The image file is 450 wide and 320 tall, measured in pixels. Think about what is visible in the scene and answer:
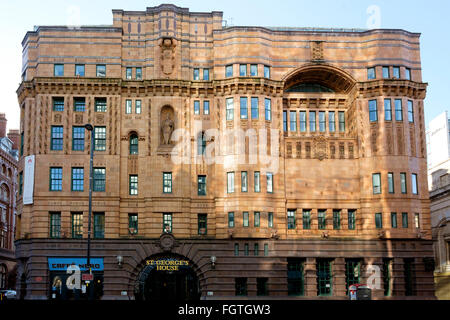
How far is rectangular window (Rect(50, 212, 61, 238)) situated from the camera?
2064 inches

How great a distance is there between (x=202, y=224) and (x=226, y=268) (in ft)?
15.3

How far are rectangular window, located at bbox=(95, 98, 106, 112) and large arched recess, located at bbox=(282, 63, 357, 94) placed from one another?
666 inches

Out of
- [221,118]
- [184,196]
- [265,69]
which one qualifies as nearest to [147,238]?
[184,196]

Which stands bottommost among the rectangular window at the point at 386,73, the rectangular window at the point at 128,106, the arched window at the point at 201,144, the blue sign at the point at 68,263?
the blue sign at the point at 68,263

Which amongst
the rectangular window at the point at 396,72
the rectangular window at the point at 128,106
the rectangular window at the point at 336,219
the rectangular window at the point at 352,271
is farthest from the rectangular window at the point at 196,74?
the rectangular window at the point at 352,271

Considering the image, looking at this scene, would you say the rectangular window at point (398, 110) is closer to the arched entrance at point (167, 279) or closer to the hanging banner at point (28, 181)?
the arched entrance at point (167, 279)

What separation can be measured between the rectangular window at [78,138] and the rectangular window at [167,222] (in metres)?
9.79

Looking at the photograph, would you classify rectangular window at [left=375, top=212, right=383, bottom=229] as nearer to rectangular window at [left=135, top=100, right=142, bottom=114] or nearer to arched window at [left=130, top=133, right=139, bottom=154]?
arched window at [left=130, top=133, right=139, bottom=154]

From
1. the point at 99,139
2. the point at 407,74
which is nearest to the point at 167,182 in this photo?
the point at 99,139

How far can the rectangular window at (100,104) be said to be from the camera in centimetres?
5494

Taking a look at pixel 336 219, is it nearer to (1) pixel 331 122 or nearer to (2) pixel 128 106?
(1) pixel 331 122

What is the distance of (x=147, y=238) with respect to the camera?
52312 millimetres

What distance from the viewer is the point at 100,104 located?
55.1 m
